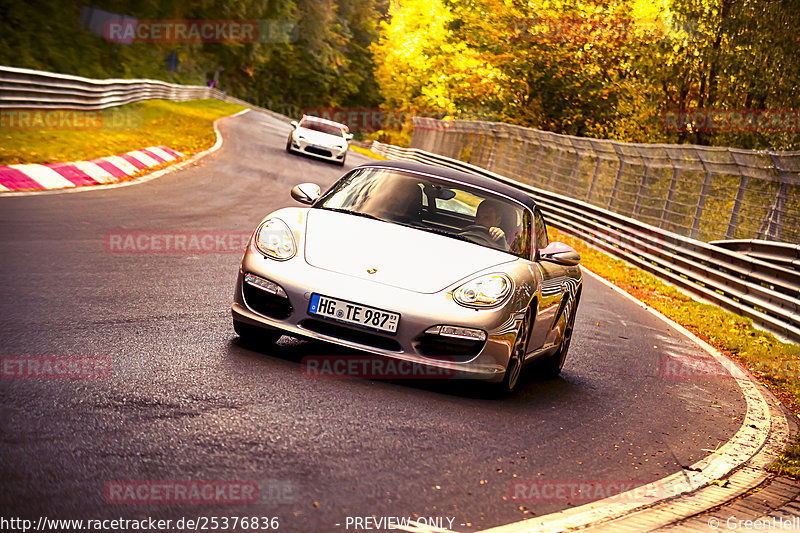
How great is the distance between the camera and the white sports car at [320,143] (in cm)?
3206

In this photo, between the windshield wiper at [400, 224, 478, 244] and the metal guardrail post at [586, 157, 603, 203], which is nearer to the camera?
the windshield wiper at [400, 224, 478, 244]

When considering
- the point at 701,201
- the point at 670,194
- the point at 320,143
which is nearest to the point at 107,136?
the point at 320,143

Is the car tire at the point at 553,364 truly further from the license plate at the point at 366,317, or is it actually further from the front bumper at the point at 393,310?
the license plate at the point at 366,317

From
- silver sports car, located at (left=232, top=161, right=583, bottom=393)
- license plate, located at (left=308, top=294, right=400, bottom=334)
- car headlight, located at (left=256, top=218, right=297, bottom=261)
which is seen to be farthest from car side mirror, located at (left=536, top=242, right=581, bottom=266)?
car headlight, located at (left=256, top=218, right=297, bottom=261)

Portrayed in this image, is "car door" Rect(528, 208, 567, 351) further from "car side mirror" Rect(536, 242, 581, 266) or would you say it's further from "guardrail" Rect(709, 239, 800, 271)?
"guardrail" Rect(709, 239, 800, 271)

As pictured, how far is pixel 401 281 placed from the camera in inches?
244

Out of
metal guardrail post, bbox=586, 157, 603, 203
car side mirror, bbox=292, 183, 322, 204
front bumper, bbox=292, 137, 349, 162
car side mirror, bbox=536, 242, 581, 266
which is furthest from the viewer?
front bumper, bbox=292, 137, 349, 162

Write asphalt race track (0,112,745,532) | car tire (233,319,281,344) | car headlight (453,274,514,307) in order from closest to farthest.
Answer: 1. asphalt race track (0,112,745,532)
2. car headlight (453,274,514,307)
3. car tire (233,319,281,344)

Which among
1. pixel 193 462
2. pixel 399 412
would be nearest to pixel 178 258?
pixel 399 412

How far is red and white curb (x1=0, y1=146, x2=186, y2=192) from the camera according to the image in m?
13.4

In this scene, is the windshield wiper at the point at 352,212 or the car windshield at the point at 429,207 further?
the car windshield at the point at 429,207

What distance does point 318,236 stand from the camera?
259 inches

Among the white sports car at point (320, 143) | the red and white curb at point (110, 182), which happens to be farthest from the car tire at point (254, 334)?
the white sports car at point (320, 143)

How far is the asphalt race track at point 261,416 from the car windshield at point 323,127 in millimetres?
22728
